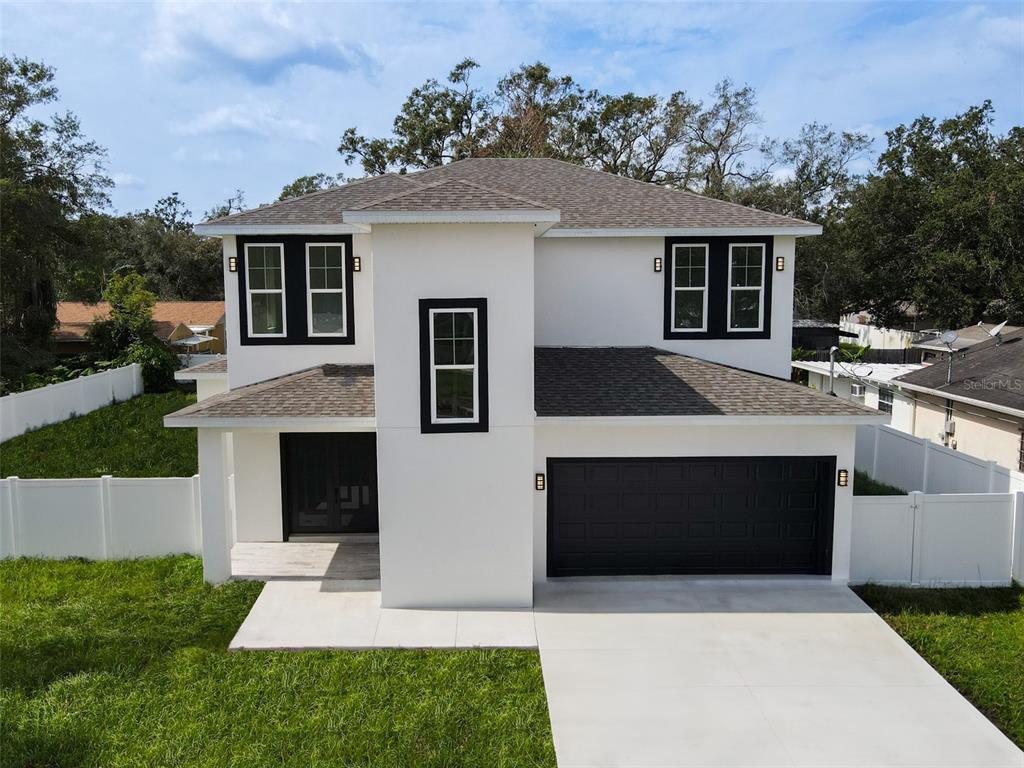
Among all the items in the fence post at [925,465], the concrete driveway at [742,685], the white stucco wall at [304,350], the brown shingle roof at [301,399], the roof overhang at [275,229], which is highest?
the roof overhang at [275,229]

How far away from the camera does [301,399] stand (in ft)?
35.4

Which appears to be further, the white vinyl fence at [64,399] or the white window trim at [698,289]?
the white vinyl fence at [64,399]

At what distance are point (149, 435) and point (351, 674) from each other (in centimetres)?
1423

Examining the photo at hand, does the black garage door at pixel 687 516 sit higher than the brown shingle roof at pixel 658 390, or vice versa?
the brown shingle roof at pixel 658 390

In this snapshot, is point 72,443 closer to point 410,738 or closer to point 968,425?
point 410,738

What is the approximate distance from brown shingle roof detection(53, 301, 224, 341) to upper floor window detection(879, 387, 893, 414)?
3029cm

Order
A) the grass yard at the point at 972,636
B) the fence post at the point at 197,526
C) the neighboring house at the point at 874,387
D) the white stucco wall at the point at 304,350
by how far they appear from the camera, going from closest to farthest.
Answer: the grass yard at the point at 972,636 < the fence post at the point at 197,526 < the white stucco wall at the point at 304,350 < the neighboring house at the point at 874,387

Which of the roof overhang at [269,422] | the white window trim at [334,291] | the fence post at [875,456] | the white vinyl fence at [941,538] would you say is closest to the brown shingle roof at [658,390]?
the white vinyl fence at [941,538]

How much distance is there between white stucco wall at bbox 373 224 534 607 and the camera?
9.59 metres

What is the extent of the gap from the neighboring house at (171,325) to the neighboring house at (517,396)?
22.7 metres

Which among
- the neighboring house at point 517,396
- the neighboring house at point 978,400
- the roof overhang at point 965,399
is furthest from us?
the neighboring house at point 978,400

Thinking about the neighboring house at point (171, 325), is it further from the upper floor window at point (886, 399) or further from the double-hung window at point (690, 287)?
the upper floor window at point (886, 399)

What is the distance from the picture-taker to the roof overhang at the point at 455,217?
927 cm

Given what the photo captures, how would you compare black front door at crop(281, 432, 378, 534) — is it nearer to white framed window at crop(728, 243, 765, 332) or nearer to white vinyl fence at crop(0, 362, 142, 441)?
white framed window at crop(728, 243, 765, 332)
